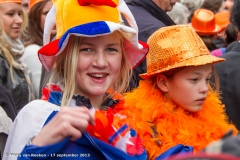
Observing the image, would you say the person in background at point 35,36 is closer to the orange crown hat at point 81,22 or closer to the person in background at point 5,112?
the person in background at point 5,112

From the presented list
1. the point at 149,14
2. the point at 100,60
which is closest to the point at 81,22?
the point at 100,60

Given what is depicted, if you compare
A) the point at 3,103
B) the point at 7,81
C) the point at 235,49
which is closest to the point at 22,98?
the point at 7,81

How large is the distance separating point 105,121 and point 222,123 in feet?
2.64

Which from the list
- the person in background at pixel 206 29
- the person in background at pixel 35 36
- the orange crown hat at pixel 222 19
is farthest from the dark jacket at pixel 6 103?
the orange crown hat at pixel 222 19

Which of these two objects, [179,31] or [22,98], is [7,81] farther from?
[179,31]

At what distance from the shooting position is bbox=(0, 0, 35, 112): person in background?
4.44 metres

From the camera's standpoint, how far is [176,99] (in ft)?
8.43

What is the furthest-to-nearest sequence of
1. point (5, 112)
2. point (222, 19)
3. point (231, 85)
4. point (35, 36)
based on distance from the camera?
point (222, 19), point (35, 36), point (231, 85), point (5, 112)

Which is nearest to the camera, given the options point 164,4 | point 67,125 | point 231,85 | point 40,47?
point 67,125

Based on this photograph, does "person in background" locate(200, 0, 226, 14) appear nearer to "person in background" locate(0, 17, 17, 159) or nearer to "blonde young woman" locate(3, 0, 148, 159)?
"person in background" locate(0, 17, 17, 159)

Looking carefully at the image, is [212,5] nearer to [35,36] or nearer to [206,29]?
[206,29]

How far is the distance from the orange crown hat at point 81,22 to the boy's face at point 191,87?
294mm

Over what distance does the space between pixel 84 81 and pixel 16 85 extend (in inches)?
91.7

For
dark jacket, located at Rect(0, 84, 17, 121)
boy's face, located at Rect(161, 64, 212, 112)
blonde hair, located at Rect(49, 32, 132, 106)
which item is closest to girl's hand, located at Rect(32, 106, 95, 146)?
blonde hair, located at Rect(49, 32, 132, 106)
